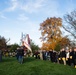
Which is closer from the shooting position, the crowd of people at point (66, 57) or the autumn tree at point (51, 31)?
the crowd of people at point (66, 57)

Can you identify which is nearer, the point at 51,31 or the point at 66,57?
the point at 66,57

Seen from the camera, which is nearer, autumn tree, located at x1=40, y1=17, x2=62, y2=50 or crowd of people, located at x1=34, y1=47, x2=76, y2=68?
crowd of people, located at x1=34, y1=47, x2=76, y2=68

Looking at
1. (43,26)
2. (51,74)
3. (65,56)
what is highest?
(43,26)

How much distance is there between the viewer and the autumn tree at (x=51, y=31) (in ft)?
239

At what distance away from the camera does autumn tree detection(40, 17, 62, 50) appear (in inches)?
2867

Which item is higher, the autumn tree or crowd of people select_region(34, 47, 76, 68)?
the autumn tree

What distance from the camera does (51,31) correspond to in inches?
2921

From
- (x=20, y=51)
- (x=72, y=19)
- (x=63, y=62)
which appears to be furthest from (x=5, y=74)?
(x=72, y=19)

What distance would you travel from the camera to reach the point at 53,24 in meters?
75.4

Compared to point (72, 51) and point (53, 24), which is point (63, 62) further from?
point (53, 24)

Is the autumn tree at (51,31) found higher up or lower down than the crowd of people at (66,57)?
higher up

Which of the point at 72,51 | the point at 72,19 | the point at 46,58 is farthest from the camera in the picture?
the point at 72,19

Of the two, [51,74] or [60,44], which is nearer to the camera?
[51,74]

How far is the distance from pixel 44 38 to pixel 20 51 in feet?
151
